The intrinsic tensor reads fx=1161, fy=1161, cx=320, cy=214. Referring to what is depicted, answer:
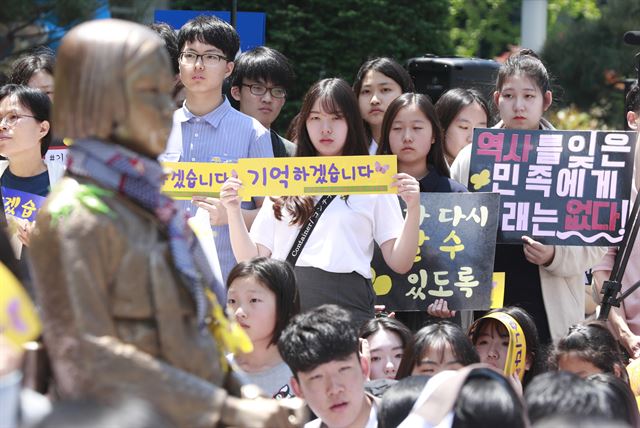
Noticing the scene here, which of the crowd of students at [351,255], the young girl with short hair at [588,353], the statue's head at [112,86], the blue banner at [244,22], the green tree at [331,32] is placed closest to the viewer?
the statue's head at [112,86]

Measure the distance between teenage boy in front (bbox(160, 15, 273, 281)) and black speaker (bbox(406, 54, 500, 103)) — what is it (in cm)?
276

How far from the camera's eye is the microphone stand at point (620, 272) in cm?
545

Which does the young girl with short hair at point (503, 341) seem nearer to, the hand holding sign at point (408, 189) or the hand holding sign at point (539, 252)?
the hand holding sign at point (539, 252)

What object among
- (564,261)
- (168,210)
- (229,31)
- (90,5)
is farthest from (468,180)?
(90,5)

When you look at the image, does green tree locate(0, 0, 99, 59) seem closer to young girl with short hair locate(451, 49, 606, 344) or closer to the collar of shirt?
the collar of shirt

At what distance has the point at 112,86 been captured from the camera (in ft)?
8.31

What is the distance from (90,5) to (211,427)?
8.95m

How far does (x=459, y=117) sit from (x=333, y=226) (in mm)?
1776

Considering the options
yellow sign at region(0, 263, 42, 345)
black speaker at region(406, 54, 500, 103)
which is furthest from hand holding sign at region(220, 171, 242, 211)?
black speaker at region(406, 54, 500, 103)

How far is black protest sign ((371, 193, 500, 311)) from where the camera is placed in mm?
5453

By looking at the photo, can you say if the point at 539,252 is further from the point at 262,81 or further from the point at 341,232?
the point at 262,81

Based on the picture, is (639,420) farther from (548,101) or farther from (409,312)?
(548,101)

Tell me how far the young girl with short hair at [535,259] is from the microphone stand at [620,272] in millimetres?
160

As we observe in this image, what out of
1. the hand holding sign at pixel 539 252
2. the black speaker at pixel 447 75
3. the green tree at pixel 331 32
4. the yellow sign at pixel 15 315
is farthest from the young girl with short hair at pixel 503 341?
the green tree at pixel 331 32
